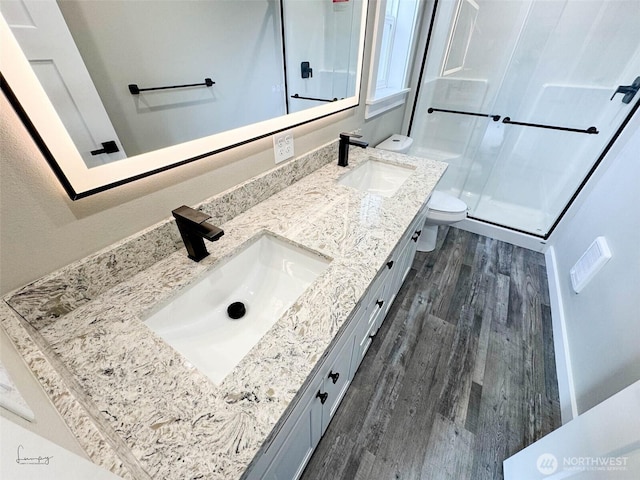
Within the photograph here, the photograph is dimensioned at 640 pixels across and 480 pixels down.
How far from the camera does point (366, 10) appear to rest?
3.89 feet

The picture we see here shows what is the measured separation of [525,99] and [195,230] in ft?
8.53

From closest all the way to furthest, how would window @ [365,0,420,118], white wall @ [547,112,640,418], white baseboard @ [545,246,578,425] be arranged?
white wall @ [547,112,640,418] < white baseboard @ [545,246,578,425] < window @ [365,0,420,118]

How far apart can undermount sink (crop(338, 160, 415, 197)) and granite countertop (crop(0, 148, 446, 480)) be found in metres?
0.69

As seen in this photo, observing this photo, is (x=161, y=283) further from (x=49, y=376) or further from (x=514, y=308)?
(x=514, y=308)

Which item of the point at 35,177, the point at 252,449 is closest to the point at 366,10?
the point at 35,177

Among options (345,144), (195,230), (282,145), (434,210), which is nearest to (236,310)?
(195,230)

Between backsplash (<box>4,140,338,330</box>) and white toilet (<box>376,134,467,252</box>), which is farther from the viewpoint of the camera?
white toilet (<box>376,134,467,252</box>)

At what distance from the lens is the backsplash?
1.77ft

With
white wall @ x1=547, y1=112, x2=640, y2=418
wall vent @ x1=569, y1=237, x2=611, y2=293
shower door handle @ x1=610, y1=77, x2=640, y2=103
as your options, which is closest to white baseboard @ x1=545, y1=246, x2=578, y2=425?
white wall @ x1=547, y1=112, x2=640, y2=418

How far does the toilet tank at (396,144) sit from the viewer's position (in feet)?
6.01

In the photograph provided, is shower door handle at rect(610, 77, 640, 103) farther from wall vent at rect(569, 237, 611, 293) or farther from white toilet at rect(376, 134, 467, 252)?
white toilet at rect(376, 134, 467, 252)

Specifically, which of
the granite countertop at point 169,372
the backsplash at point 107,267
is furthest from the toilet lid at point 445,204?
the backsplash at point 107,267

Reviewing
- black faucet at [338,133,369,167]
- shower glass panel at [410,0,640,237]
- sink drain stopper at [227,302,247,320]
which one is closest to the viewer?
sink drain stopper at [227,302,247,320]

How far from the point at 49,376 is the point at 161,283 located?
0.85 feet
